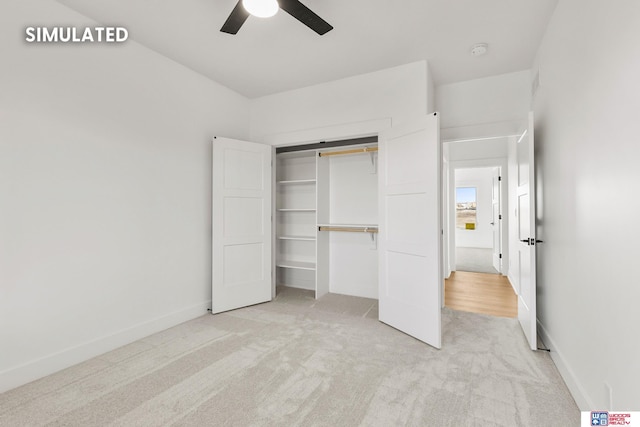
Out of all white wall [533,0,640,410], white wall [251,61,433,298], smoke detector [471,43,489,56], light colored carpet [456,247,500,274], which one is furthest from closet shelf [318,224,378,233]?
light colored carpet [456,247,500,274]

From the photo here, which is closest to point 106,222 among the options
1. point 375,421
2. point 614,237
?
point 375,421

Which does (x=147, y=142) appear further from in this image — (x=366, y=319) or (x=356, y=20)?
(x=366, y=319)

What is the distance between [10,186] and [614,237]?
11.8 ft

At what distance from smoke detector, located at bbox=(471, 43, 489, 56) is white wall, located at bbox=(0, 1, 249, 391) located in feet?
9.66

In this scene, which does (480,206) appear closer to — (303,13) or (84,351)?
(303,13)

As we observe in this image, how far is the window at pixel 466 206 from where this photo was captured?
970 cm

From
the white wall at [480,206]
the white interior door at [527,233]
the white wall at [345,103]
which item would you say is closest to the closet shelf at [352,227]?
the white wall at [345,103]

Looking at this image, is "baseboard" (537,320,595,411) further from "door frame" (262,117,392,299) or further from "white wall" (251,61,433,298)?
"door frame" (262,117,392,299)

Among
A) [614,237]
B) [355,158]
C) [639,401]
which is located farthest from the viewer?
[355,158]

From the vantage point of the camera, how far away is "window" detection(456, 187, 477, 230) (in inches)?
382

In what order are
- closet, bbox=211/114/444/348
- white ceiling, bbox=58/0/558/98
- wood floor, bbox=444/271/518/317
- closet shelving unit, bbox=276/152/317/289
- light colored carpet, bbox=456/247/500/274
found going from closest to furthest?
1. white ceiling, bbox=58/0/558/98
2. closet, bbox=211/114/444/348
3. wood floor, bbox=444/271/518/317
4. closet shelving unit, bbox=276/152/317/289
5. light colored carpet, bbox=456/247/500/274

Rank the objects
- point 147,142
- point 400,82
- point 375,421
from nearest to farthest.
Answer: point 375,421 < point 147,142 < point 400,82

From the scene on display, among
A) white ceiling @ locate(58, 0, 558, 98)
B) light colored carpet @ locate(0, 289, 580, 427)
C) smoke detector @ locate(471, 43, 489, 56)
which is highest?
white ceiling @ locate(58, 0, 558, 98)

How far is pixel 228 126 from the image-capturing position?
3.88 metres
